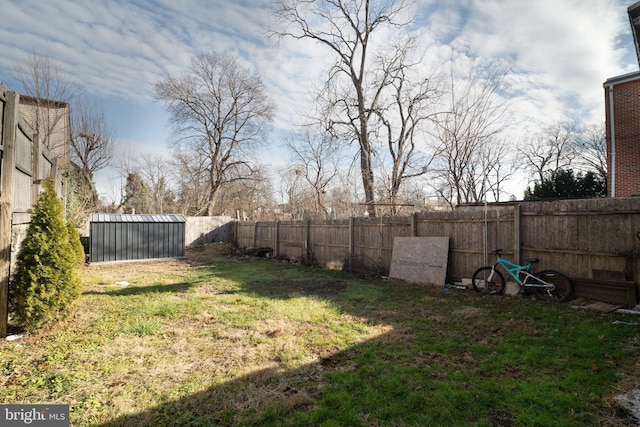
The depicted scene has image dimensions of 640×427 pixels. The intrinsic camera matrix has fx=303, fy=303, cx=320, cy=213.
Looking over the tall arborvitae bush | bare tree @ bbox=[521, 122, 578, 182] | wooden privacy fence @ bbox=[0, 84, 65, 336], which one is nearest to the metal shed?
wooden privacy fence @ bbox=[0, 84, 65, 336]

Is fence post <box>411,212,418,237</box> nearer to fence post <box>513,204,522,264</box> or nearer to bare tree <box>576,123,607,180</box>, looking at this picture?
fence post <box>513,204,522,264</box>

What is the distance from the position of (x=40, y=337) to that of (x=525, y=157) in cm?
3050

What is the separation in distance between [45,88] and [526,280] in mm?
18143

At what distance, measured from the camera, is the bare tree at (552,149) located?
2552 centimetres

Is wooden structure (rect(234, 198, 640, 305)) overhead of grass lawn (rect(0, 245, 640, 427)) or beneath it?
overhead

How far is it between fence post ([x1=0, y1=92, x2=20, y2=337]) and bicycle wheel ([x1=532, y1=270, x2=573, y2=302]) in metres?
8.25

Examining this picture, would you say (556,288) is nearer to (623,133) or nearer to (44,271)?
(44,271)

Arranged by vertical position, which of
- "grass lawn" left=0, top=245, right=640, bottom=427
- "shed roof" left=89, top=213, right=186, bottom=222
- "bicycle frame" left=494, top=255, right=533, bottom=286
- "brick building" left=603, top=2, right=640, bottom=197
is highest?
"brick building" left=603, top=2, right=640, bottom=197

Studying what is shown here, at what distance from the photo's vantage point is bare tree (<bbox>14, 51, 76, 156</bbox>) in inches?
483

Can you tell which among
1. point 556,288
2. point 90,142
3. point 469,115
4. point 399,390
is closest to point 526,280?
point 556,288

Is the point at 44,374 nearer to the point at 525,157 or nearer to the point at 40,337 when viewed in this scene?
the point at 40,337

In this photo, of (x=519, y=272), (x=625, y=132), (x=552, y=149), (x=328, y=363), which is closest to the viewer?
(x=328, y=363)

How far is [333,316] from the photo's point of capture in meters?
4.93

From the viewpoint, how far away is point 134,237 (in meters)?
11.8
